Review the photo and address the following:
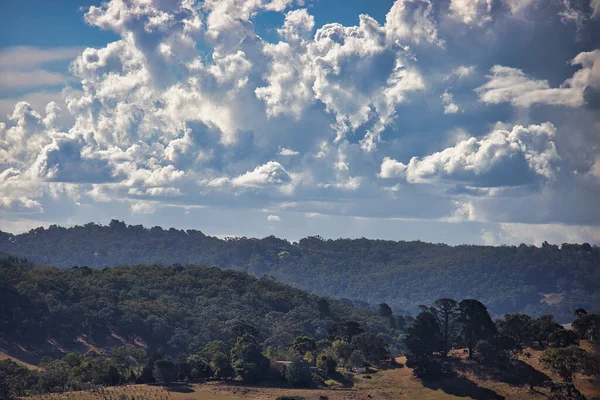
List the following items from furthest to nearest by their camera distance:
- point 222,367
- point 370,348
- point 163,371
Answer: point 370,348, point 222,367, point 163,371

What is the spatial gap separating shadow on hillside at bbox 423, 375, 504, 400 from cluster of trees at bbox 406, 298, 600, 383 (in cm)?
252

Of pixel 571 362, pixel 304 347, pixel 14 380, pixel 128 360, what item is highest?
pixel 571 362

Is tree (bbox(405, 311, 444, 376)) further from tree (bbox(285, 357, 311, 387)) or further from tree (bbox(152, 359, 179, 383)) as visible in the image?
tree (bbox(152, 359, 179, 383))

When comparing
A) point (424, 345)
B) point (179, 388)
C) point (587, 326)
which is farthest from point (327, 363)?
point (587, 326)

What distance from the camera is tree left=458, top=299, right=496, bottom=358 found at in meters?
142

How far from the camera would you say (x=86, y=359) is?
14425cm

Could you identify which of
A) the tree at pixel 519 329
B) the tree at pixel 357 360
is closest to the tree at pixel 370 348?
the tree at pixel 357 360

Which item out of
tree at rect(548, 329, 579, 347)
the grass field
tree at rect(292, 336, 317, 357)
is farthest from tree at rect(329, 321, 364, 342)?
tree at rect(548, 329, 579, 347)

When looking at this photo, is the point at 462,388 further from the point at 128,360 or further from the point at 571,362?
the point at 128,360

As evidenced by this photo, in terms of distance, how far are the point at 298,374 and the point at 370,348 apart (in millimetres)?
21005

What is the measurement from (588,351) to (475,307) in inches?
996

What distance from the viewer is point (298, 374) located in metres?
137

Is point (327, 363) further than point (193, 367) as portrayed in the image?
Yes

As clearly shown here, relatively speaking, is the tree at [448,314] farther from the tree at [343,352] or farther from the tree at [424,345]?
the tree at [343,352]
